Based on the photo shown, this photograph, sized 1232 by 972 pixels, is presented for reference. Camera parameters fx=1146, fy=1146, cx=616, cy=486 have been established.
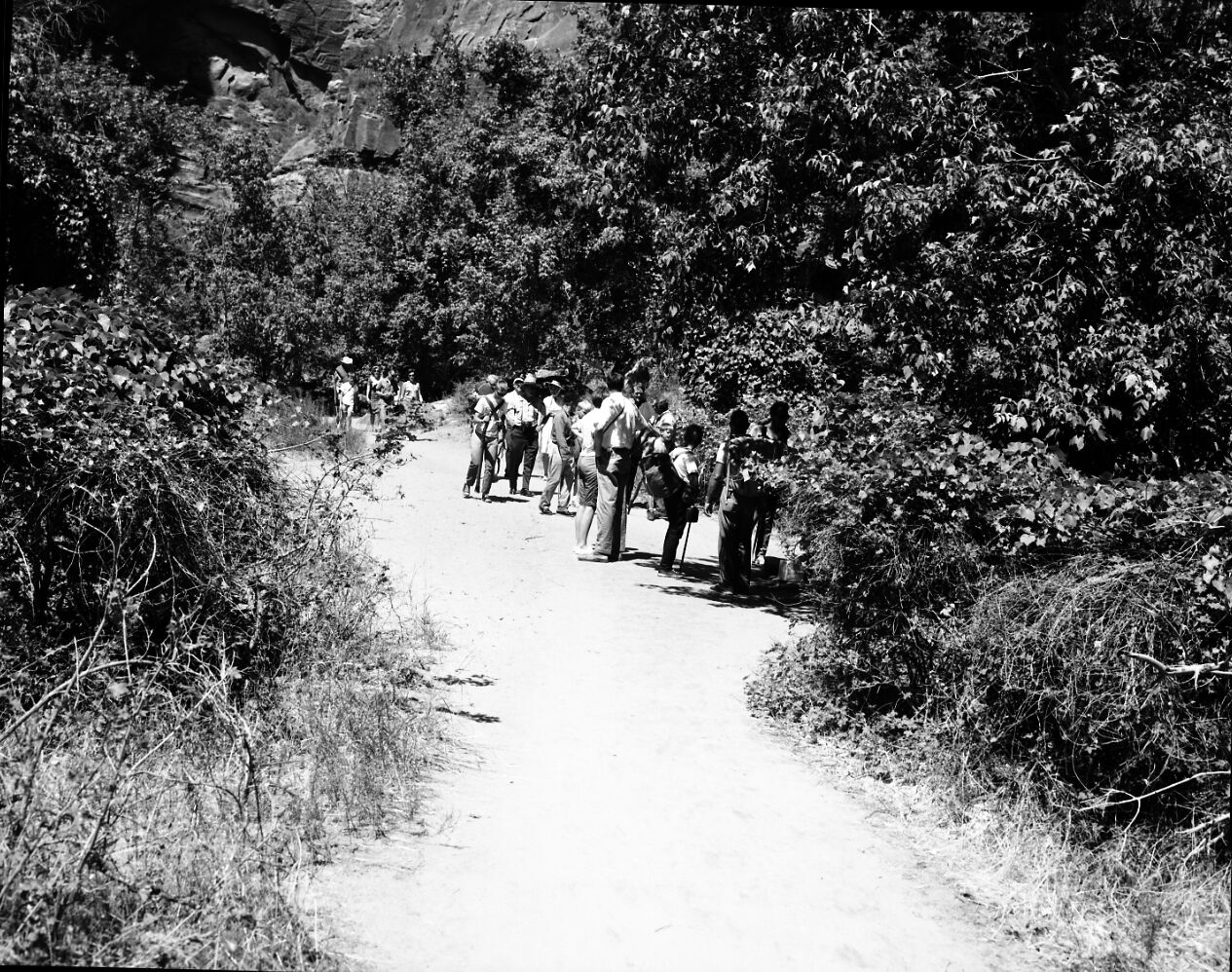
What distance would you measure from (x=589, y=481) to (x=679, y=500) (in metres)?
1.00

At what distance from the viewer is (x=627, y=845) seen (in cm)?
520

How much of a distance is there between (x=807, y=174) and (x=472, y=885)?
7.64m

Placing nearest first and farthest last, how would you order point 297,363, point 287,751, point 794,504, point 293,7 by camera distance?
point 287,751
point 794,504
point 297,363
point 293,7

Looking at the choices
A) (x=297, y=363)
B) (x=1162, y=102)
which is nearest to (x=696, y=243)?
(x=1162, y=102)

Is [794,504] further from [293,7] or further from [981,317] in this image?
[293,7]

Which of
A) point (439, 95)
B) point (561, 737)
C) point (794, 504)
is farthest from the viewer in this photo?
point (439, 95)

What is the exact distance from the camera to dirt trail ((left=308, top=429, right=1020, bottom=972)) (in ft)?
14.1

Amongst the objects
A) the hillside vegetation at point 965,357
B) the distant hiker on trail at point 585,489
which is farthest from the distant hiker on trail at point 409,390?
the hillside vegetation at point 965,357

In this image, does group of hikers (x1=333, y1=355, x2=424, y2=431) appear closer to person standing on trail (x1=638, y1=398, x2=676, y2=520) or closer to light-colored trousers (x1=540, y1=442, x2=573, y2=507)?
light-colored trousers (x1=540, y1=442, x2=573, y2=507)

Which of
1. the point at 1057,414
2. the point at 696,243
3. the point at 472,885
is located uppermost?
the point at 696,243

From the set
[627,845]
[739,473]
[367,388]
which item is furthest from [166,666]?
[367,388]

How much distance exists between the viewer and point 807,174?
10.4 m

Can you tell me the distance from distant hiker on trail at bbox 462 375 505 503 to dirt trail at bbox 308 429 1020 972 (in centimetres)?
716

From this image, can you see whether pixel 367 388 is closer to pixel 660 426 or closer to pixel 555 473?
pixel 555 473
